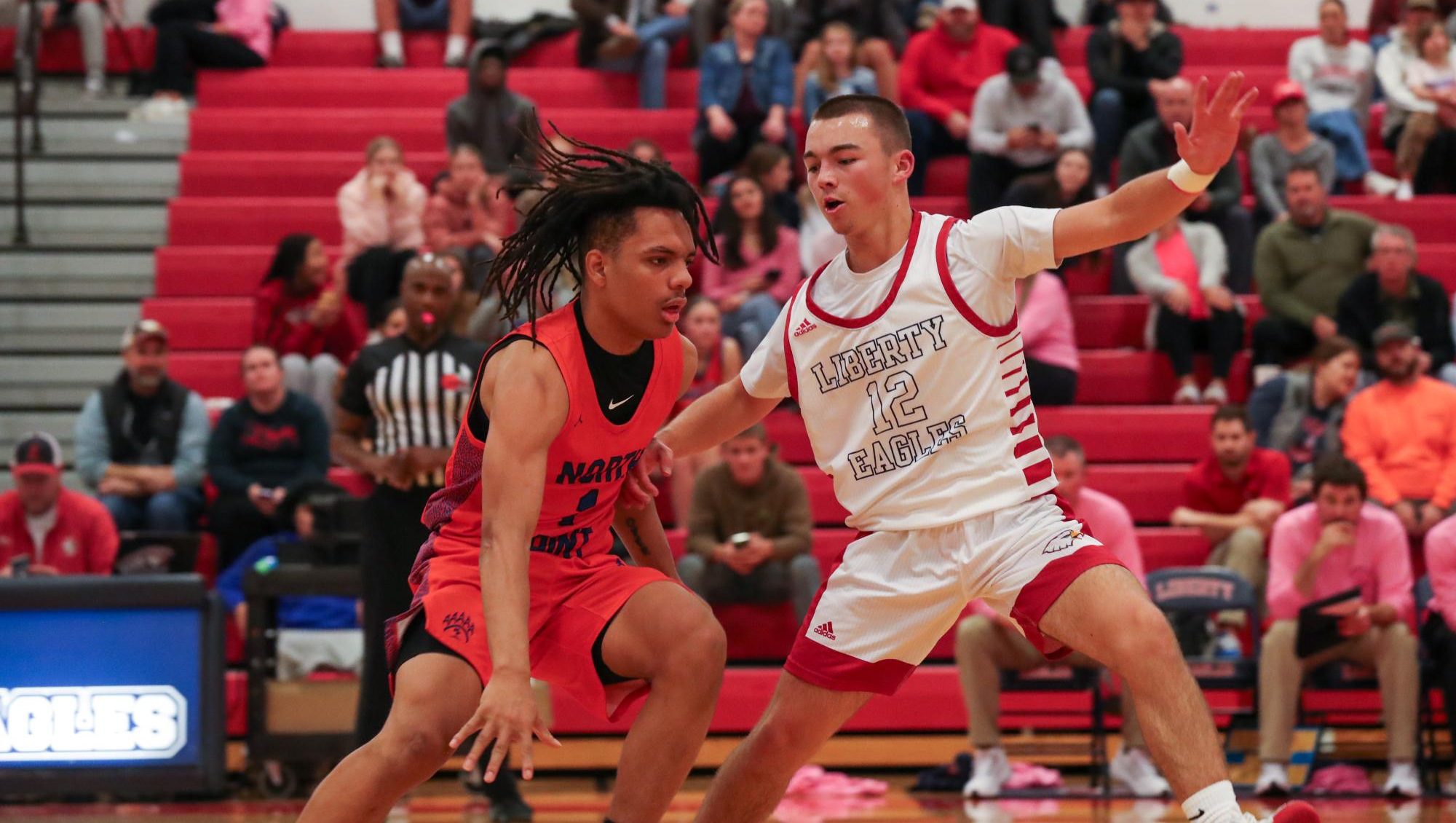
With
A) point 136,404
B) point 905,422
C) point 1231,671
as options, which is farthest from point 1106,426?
point 905,422

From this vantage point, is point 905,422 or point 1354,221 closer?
point 905,422

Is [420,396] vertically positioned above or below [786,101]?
below

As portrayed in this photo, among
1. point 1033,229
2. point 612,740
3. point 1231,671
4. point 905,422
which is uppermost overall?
point 1033,229

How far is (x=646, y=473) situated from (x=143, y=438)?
575 cm

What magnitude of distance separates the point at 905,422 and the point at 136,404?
612cm

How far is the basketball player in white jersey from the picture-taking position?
4.45 m

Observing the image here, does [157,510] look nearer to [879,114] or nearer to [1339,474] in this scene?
[1339,474]

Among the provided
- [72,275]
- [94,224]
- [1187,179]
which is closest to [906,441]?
[1187,179]

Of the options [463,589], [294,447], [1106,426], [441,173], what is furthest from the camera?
[441,173]

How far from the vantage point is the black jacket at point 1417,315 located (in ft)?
33.1

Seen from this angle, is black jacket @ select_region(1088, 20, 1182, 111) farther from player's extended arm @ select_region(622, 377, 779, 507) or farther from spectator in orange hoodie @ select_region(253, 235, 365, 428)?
player's extended arm @ select_region(622, 377, 779, 507)

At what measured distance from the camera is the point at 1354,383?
31.3 ft

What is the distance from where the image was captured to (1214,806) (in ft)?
13.1

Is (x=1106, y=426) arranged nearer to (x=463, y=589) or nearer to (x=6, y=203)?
(x=463, y=589)
